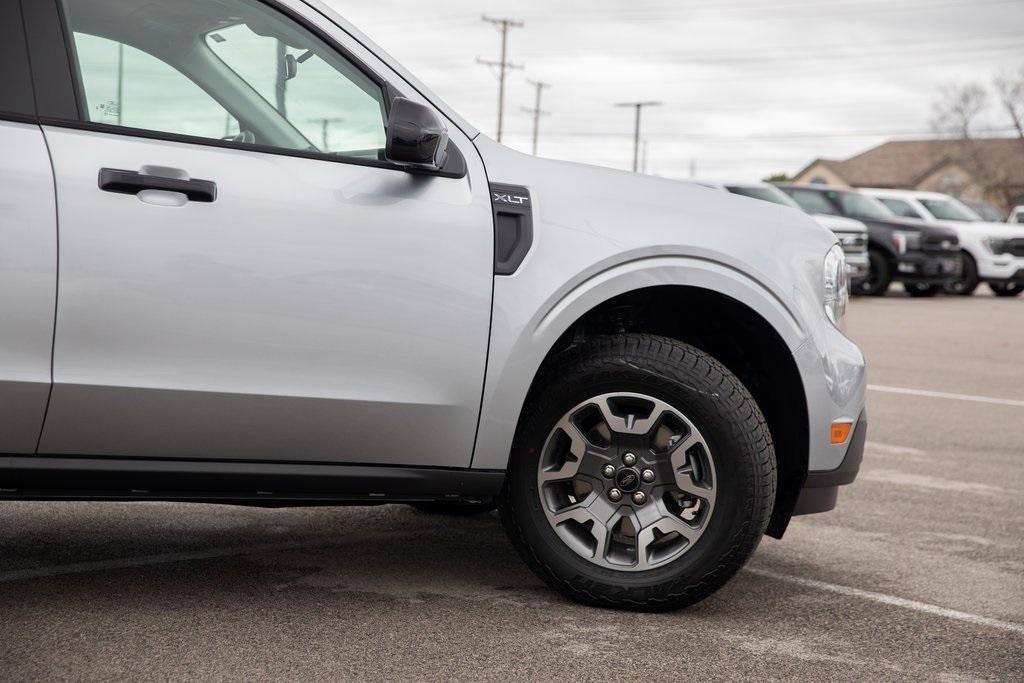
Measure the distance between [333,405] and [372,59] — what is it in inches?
40.3

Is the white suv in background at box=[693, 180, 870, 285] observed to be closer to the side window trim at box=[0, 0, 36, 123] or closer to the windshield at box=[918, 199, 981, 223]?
the windshield at box=[918, 199, 981, 223]

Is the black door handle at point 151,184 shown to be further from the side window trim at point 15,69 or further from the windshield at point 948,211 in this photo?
the windshield at point 948,211

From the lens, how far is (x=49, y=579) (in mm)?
4062

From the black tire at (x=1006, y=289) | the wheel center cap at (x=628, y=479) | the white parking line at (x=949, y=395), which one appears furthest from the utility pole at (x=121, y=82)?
the black tire at (x=1006, y=289)

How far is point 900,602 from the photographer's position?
4.19 metres

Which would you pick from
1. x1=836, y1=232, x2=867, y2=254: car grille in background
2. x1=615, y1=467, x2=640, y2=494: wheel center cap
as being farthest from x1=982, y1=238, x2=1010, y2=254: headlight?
x1=615, y1=467, x2=640, y2=494: wheel center cap

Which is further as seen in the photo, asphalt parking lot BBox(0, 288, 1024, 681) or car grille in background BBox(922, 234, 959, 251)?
car grille in background BBox(922, 234, 959, 251)

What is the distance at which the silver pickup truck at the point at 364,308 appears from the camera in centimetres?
344

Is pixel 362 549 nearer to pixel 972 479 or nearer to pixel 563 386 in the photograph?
pixel 563 386

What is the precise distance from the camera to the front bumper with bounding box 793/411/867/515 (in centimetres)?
405

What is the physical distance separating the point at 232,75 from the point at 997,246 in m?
21.9

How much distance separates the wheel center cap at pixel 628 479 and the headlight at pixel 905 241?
18.8 meters

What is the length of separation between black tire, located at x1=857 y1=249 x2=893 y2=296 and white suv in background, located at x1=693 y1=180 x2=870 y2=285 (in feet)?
1.96

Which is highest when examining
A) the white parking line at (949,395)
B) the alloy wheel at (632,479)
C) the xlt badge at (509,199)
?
the xlt badge at (509,199)
